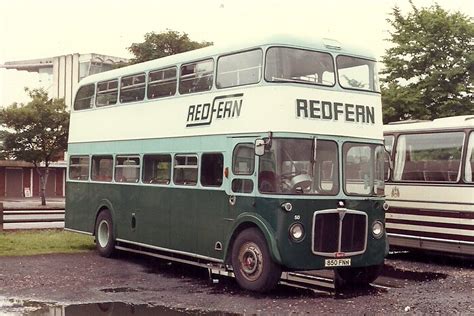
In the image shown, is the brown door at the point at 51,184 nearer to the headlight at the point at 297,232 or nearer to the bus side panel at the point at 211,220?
the bus side panel at the point at 211,220

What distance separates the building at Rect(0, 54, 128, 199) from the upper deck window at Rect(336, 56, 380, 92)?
38090mm

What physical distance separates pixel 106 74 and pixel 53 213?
9823mm

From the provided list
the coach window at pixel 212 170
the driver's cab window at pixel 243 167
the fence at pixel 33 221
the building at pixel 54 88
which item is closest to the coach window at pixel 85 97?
the fence at pixel 33 221

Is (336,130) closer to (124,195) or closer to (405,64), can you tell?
(124,195)

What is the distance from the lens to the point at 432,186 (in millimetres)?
15219

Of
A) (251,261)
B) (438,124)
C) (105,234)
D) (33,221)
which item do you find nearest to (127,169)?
(105,234)

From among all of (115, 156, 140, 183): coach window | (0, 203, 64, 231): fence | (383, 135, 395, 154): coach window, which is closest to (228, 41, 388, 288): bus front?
(115, 156, 140, 183): coach window

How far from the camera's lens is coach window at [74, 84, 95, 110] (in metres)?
17.1

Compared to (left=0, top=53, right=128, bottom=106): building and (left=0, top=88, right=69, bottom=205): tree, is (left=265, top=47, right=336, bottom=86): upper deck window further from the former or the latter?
(left=0, top=53, right=128, bottom=106): building

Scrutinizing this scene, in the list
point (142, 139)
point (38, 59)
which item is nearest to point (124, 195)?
point (142, 139)

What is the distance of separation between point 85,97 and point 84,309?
8670 millimetres

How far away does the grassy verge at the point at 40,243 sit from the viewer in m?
16.1

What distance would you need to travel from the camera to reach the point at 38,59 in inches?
2908

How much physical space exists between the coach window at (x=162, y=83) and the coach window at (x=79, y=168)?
3367 mm
